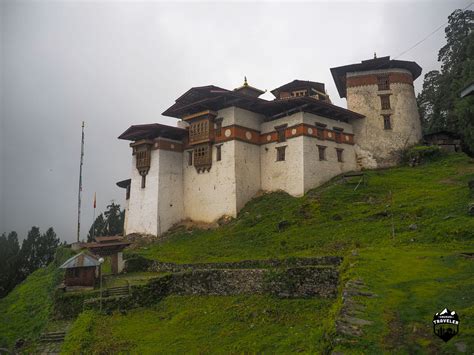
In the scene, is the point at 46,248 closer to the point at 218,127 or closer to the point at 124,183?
the point at 124,183

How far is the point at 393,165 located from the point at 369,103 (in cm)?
626

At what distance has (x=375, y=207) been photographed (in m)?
24.3

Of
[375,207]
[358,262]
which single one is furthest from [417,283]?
[375,207]

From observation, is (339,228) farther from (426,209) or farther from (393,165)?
(393,165)

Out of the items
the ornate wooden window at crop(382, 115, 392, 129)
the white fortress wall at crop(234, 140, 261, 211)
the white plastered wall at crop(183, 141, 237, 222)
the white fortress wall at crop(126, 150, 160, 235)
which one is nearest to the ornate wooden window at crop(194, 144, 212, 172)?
the white plastered wall at crop(183, 141, 237, 222)

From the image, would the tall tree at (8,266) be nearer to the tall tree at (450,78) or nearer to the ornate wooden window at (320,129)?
the ornate wooden window at (320,129)

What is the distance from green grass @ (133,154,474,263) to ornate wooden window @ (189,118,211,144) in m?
6.86

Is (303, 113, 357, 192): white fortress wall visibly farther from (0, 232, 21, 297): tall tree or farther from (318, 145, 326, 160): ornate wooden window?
(0, 232, 21, 297): tall tree

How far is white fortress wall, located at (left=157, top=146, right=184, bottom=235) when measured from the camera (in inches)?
1342

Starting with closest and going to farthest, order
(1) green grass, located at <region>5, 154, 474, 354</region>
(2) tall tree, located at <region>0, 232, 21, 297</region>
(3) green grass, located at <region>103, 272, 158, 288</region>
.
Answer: (1) green grass, located at <region>5, 154, 474, 354</region>, (3) green grass, located at <region>103, 272, 158, 288</region>, (2) tall tree, located at <region>0, 232, 21, 297</region>

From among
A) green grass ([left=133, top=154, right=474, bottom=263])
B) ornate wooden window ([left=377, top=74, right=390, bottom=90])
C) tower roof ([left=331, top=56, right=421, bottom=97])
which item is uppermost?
tower roof ([left=331, top=56, right=421, bottom=97])

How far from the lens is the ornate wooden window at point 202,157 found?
109 feet

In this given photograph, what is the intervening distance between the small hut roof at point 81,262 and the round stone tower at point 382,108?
79.5ft

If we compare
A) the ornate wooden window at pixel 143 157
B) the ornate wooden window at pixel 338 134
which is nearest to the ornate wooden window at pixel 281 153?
the ornate wooden window at pixel 338 134
